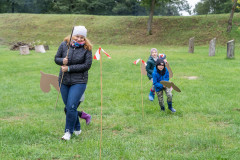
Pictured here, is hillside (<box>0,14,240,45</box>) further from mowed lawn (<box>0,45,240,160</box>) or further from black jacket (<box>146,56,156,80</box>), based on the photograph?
black jacket (<box>146,56,156,80</box>)

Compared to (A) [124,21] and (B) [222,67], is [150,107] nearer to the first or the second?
(B) [222,67]

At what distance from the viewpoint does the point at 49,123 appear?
5891mm

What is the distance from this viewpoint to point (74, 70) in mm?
4777

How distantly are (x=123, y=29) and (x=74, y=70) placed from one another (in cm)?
3044

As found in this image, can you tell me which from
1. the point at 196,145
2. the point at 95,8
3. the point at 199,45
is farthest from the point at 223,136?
the point at 95,8

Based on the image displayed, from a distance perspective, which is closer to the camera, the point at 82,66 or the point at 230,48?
the point at 82,66

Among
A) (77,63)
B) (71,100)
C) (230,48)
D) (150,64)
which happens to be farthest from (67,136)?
(230,48)

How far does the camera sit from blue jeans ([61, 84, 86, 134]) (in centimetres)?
477

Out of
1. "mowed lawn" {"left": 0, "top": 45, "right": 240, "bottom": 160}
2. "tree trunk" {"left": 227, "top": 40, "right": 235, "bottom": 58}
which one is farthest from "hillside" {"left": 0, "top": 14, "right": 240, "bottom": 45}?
"mowed lawn" {"left": 0, "top": 45, "right": 240, "bottom": 160}

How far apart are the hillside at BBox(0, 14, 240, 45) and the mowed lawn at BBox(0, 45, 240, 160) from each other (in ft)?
66.5

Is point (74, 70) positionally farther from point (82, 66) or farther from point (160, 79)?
point (160, 79)

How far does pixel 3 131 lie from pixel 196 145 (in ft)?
10.9

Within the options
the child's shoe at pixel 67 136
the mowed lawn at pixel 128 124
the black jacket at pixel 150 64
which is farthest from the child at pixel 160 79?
the child's shoe at pixel 67 136

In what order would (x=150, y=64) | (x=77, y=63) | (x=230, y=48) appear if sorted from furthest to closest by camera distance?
(x=230, y=48)
(x=150, y=64)
(x=77, y=63)
